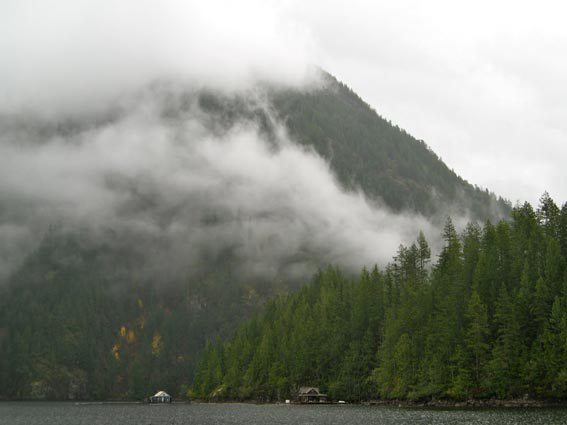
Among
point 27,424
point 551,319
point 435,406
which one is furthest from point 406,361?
point 27,424

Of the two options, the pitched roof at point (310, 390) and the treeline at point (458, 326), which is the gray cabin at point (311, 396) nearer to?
the pitched roof at point (310, 390)

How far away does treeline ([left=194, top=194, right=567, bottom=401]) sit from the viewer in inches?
4739

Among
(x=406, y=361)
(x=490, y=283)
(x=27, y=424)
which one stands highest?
(x=490, y=283)

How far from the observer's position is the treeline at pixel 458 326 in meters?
120

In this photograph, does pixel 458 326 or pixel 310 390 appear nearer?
pixel 458 326

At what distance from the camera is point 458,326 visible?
446 feet

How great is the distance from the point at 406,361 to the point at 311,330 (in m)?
46.8

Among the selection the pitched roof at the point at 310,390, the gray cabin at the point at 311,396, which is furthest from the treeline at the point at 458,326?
the pitched roof at the point at 310,390

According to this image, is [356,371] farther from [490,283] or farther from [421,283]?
[490,283]

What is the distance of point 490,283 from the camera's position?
446 ft

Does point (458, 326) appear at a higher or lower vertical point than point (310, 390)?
higher

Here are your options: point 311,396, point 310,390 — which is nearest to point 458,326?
point 310,390

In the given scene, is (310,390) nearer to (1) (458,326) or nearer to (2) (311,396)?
(2) (311,396)

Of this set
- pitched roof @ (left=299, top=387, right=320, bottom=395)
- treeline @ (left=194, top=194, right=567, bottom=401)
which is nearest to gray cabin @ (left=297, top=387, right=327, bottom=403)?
pitched roof @ (left=299, top=387, right=320, bottom=395)
